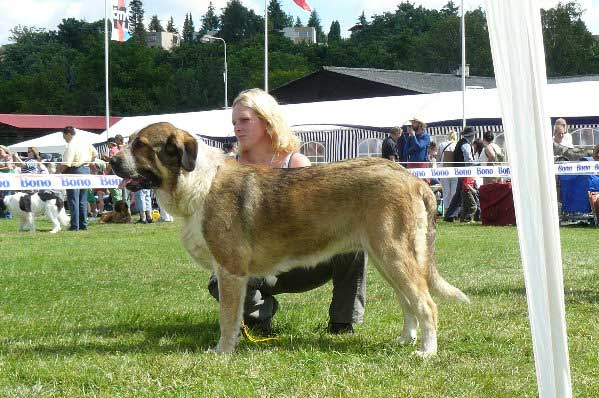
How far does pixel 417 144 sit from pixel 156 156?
42.2ft

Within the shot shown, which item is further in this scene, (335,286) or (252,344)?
(335,286)

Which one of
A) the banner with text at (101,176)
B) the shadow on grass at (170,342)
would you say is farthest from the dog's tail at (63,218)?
the shadow on grass at (170,342)

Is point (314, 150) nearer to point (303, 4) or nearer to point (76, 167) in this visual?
point (303, 4)

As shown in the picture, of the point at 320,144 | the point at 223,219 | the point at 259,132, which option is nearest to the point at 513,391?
the point at 223,219

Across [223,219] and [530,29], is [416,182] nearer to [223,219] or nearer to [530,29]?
[223,219]

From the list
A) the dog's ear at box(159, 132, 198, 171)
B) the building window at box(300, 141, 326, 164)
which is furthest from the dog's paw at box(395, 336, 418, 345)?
the building window at box(300, 141, 326, 164)

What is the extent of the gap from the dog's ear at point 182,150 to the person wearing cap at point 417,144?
503 inches

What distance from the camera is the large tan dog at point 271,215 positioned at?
15.6 ft

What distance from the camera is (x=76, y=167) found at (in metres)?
16.6

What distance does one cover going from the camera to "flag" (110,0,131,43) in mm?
25031

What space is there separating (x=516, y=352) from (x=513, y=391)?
2.78 feet

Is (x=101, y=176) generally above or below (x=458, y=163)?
below

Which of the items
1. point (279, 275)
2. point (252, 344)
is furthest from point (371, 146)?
point (252, 344)

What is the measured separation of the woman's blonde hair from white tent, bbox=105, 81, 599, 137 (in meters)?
14.2
